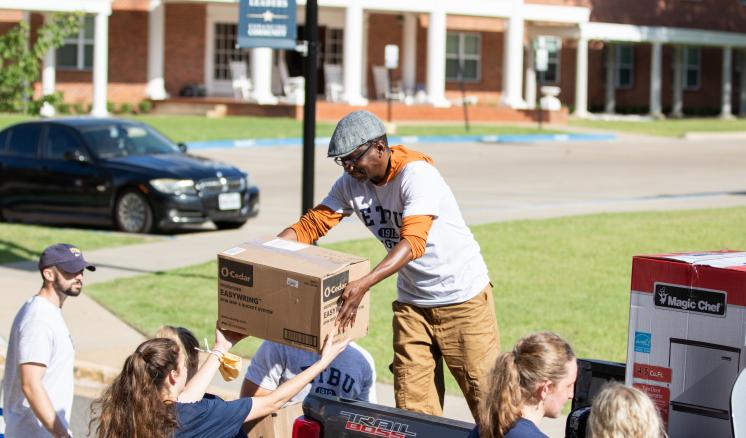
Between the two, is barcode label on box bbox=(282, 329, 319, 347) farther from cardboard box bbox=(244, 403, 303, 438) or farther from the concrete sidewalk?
the concrete sidewalk

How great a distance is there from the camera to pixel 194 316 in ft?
37.1

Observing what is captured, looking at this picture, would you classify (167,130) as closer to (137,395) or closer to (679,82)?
(679,82)

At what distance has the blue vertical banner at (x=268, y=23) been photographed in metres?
11.4

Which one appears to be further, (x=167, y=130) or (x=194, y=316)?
(x=167, y=130)

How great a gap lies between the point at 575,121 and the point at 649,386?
125ft

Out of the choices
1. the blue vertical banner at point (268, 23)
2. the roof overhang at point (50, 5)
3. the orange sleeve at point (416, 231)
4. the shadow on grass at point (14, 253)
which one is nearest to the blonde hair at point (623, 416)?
the orange sleeve at point (416, 231)

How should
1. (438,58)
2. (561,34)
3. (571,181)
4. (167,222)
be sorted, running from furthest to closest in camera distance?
(561,34) < (438,58) < (571,181) < (167,222)

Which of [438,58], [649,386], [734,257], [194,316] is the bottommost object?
[194,316]

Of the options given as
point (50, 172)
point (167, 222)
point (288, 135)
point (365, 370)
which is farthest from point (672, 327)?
point (288, 135)

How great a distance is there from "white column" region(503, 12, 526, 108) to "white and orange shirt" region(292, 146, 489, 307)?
35.8 meters

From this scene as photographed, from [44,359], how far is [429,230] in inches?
70.3

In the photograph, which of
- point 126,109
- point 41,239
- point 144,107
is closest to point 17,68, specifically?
point 41,239

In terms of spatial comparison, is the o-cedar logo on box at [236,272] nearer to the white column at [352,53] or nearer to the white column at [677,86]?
the white column at [352,53]

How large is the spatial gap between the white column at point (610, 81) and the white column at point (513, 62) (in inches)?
238
